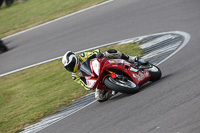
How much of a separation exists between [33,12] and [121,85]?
1479 centimetres

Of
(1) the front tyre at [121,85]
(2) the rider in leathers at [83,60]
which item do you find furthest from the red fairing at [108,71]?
(2) the rider in leathers at [83,60]

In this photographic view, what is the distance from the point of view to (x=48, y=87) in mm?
Result: 11430

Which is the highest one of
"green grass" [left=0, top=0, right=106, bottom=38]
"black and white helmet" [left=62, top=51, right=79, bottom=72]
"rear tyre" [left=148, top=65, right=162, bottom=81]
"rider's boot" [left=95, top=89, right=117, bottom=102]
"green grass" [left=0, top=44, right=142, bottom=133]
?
"black and white helmet" [left=62, top=51, right=79, bottom=72]

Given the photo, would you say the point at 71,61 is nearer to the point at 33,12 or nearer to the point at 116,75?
the point at 116,75

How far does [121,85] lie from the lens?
23.8ft

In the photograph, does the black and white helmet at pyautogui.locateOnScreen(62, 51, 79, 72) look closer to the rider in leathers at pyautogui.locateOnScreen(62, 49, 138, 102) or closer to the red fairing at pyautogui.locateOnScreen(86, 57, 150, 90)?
the rider in leathers at pyautogui.locateOnScreen(62, 49, 138, 102)

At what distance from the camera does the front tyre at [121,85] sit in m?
7.21

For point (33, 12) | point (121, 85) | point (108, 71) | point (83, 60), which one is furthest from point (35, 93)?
point (33, 12)

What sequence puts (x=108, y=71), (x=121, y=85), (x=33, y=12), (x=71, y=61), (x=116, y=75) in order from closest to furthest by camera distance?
(x=121, y=85)
(x=116, y=75)
(x=108, y=71)
(x=71, y=61)
(x=33, y=12)

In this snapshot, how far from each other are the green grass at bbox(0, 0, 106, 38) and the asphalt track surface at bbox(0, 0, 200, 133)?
1194mm

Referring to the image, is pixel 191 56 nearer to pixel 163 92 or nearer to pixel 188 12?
pixel 163 92

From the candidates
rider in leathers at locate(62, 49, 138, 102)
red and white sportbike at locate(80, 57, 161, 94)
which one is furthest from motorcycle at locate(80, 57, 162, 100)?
rider in leathers at locate(62, 49, 138, 102)

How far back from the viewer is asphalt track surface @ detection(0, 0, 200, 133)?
577 centimetres

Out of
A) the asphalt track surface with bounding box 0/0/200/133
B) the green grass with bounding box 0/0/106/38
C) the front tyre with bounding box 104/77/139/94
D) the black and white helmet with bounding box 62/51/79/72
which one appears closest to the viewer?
the asphalt track surface with bounding box 0/0/200/133
